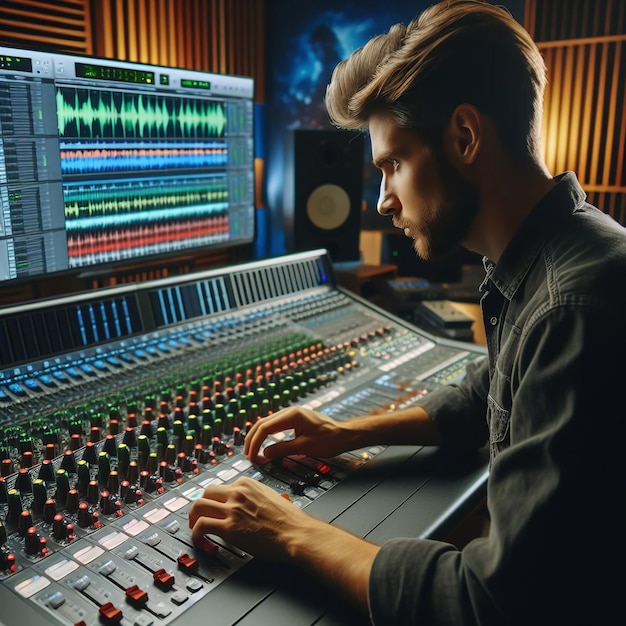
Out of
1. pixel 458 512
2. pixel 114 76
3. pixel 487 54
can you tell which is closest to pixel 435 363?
pixel 458 512

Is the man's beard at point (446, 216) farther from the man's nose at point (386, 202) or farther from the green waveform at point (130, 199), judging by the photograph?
the green waveform at point (130, 199)

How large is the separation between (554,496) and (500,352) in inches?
11.5

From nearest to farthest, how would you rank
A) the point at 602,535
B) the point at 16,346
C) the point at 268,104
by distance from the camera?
the point at 602,535 → the point at 16,346 → the point at 268,104

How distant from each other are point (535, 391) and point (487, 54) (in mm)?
487

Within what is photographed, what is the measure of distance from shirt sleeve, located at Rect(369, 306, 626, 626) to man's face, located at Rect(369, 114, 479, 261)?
258 mm

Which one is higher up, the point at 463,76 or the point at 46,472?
the point at 463,76

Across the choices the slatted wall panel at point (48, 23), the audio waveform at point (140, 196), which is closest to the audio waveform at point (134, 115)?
the audio waveform at point (140, 196)

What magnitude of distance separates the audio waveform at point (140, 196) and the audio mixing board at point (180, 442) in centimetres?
27

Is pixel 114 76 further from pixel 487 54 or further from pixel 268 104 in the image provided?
pixel 268 104

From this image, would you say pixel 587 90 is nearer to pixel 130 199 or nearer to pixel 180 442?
pixel 130 199

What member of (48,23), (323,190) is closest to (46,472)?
(323,190)

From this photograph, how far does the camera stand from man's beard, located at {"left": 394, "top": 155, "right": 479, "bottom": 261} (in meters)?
0.91

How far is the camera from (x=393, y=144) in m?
0.95

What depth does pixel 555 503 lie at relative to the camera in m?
0.67
